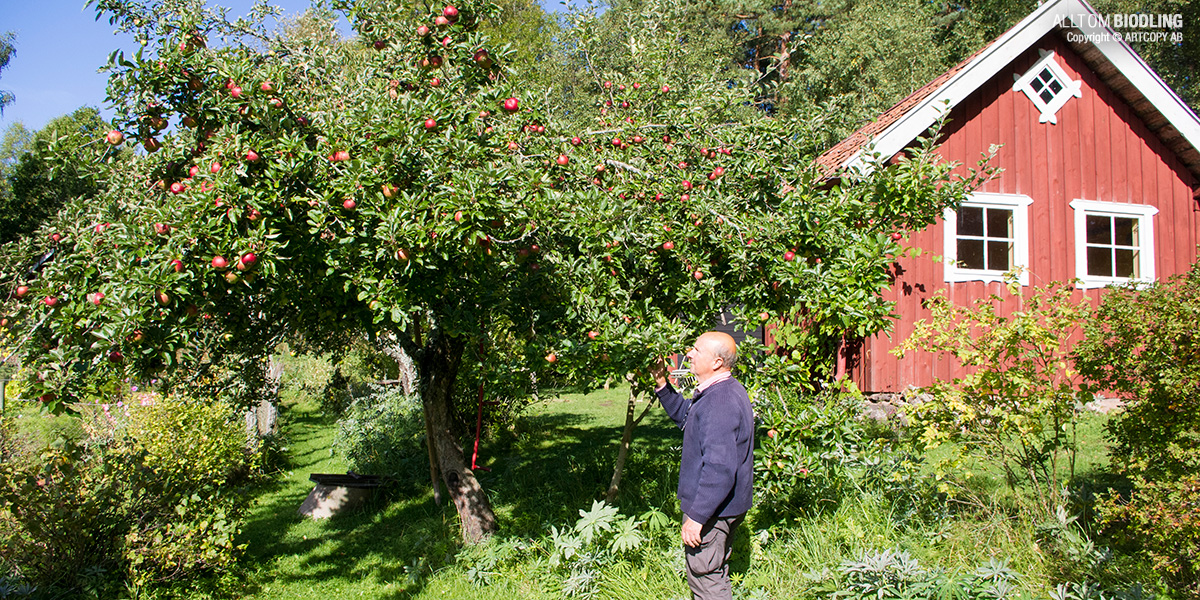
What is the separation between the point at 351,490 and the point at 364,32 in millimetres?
4830

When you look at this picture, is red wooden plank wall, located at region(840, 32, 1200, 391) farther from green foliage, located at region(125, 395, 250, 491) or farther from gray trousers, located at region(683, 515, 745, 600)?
green foliage, located at region(125, 395, 250, 491)

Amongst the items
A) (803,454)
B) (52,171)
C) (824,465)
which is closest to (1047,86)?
(824,465)

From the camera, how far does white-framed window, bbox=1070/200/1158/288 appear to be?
8797 millimetres

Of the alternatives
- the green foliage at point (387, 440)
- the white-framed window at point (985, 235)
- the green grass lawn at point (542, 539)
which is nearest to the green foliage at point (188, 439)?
the green grass lawn at point (542, 539)

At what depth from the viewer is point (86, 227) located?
11.3 feet

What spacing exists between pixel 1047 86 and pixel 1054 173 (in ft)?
3.75

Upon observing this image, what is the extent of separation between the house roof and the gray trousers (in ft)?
18.3

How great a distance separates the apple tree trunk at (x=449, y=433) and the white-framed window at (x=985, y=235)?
20.3 feet

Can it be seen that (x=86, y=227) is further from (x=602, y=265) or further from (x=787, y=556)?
(x=787, y=556)

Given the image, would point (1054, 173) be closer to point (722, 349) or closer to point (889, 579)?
point (889, 579)

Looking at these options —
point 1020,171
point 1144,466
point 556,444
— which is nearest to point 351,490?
point 556,444

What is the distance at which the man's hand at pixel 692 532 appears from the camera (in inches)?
122

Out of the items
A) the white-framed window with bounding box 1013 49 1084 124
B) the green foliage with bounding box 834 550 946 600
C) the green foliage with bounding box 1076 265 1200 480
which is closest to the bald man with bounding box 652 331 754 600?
the green foliage with bounding box 834 550 946 600

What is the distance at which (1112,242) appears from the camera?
903cm
